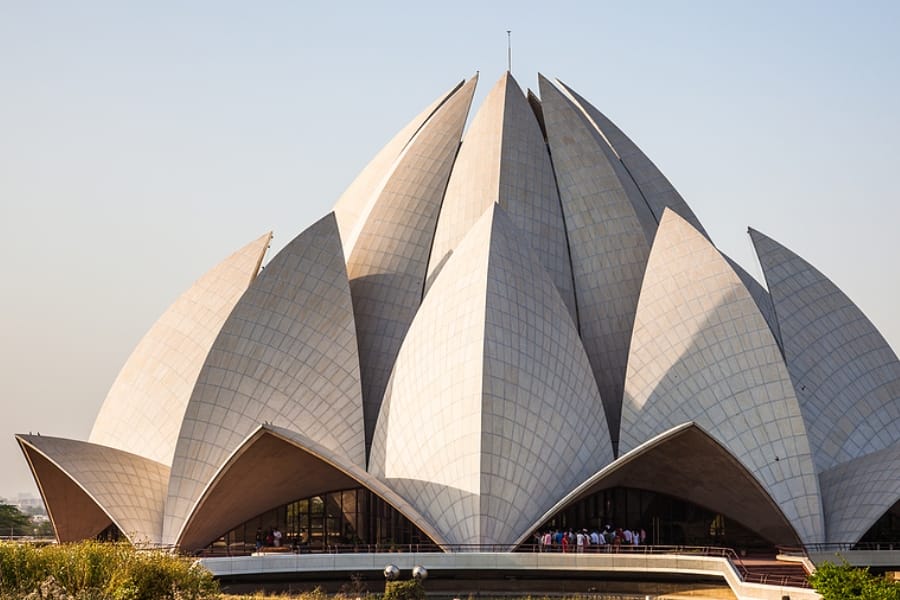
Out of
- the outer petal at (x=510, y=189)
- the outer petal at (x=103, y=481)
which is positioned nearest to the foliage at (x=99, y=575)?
the outer petal at (x=103, y=481)

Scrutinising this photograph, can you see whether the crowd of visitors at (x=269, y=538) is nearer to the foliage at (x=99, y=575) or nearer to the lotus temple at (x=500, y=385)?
the lotus temple at (x=500, y=385)

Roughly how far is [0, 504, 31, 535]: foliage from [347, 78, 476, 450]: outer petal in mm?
28754

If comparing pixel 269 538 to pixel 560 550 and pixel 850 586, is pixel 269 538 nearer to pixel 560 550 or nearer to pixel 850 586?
pixel 560 550

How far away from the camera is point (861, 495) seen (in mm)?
37625

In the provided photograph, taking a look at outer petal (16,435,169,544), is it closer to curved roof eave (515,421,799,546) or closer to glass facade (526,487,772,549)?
curved roof eave (515,421,799,546)

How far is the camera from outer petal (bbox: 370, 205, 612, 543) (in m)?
36.2

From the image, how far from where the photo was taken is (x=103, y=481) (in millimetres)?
40750

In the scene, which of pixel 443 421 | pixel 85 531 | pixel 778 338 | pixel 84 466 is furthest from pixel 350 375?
pixel 778 338

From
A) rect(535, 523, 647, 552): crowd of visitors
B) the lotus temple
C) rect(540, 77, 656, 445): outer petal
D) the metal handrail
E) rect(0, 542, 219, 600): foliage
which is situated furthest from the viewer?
rect(540, 77, 656, 445): outer petal

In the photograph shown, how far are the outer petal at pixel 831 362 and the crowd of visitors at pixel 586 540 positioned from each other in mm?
7438

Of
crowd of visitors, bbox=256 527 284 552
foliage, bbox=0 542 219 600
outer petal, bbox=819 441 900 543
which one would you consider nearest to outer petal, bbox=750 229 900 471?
outer petal, bbox=819 441 900 543

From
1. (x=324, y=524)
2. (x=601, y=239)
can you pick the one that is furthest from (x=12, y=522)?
(x=601, y=239)

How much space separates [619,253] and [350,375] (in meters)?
10.9

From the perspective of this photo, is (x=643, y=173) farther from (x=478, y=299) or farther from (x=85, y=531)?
(x=85, y=531)
